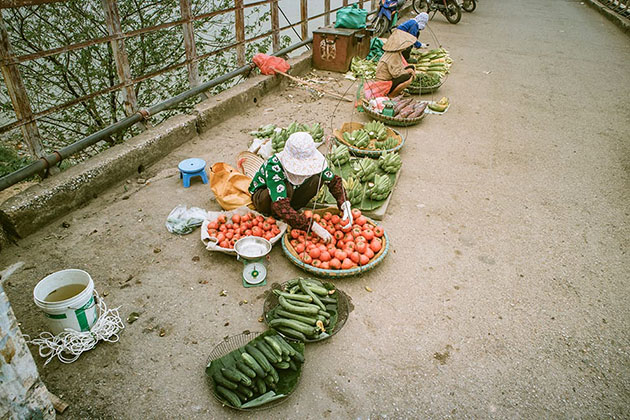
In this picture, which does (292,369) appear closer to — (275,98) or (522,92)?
(275,98)

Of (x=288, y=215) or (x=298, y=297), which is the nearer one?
(x=298, y=297)

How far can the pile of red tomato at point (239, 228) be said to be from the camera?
148 inches

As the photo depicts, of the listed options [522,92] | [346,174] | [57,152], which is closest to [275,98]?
[346,174]

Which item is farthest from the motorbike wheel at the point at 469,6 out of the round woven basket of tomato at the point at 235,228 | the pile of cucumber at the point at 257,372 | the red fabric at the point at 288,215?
the pile of cucumber at the point at 257,372

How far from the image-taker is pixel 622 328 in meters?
3.22

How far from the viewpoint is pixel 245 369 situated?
8.34 feet

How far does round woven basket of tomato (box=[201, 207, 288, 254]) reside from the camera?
372 centimetres

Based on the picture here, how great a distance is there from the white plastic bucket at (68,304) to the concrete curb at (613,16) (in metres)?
18.7

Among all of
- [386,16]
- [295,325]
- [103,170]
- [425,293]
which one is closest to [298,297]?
[295,325]

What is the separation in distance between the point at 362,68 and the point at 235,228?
20.0 feet

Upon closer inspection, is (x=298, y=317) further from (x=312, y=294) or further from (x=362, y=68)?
(x=362, y=68)

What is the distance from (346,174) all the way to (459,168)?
166cm

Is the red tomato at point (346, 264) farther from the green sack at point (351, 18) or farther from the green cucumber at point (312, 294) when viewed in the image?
the green sack at point (351, 18)

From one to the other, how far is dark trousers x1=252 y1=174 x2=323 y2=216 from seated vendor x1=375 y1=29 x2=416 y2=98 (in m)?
4.15
